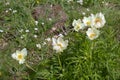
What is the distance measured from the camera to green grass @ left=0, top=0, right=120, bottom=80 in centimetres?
313

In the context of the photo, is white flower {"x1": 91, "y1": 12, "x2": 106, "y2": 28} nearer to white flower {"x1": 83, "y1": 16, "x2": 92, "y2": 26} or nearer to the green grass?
white flower {"x1": 83, "y1": 16, "x2": 92, "y2": 26}

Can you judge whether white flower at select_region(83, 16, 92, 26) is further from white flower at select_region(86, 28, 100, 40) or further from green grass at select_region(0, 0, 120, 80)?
green grass at select_region(0, 0, 120, 80)

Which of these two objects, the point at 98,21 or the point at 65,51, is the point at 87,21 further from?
the point at 65,51

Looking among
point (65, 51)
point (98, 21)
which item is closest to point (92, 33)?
point (98, 21)

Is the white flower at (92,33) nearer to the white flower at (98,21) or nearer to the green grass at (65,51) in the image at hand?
the white flower at (98,21)

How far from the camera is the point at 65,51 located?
325cm

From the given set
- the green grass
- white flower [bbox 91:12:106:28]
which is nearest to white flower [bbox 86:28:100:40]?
white flower [bbox 91:12:106:28]

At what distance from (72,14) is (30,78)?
4.84 feet

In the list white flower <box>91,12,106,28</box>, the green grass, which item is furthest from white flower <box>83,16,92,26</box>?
the green grass

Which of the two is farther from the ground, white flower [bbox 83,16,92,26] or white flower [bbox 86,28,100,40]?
white flower [bbox 83,16,92,26]

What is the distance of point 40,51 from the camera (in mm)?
4066

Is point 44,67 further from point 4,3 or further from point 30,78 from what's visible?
point 4,3

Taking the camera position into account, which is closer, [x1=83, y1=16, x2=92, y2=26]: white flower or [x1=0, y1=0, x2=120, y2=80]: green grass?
[x1=83, y1=16, x2=92, y2=26]: white flower

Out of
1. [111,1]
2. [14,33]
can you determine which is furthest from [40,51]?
[111,1]
